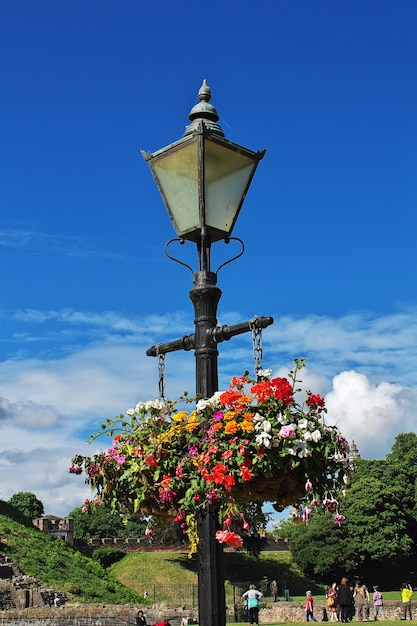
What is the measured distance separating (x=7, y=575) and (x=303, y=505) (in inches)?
1346

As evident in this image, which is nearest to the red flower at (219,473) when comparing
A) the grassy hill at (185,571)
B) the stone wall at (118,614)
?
the stone wall at (118,614)

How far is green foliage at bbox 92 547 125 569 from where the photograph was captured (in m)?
53.4

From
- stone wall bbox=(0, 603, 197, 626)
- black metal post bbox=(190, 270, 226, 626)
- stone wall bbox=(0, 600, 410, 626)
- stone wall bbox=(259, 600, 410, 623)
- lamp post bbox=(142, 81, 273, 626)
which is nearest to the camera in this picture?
black metal post bbox=(190, 270, 226, 626)

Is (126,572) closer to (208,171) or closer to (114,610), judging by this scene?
(114,610)

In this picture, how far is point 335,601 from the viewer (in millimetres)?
27672

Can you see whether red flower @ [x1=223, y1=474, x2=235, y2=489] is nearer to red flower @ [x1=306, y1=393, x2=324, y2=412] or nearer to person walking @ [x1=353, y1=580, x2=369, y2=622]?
red flower @ [x1=306, y1=393, x2=324, y2=412]

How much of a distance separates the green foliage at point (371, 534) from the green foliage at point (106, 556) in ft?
41.9

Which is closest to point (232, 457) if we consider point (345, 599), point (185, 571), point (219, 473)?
point (219, 473)

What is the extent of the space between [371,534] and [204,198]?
46.4 m

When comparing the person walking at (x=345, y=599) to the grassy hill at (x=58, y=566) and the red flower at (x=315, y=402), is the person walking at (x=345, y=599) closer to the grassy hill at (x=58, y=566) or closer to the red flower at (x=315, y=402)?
the grassy hill at (x=58, y=566)

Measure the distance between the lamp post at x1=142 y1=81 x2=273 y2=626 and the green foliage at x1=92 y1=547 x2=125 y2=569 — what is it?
52.0 metres

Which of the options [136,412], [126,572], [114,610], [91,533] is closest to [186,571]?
[126,572]

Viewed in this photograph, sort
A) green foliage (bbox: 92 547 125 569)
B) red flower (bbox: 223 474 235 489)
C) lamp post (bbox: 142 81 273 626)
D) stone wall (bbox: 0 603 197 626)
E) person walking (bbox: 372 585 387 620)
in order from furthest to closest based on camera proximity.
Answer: green foliage (bbox: 92 547 125 569) < person walking (bbox: 372 585 387 620) < stone wall (bbox: 0 603 197 626) < lamp post (bbox: 142 81 273 626) < red flower (bbox: 223 474 235 489)

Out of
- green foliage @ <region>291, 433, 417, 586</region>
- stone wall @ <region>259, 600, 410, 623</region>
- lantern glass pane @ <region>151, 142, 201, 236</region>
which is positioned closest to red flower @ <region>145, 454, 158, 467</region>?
lantern glass pane @ <region>151, 142, 201, 236</region>
